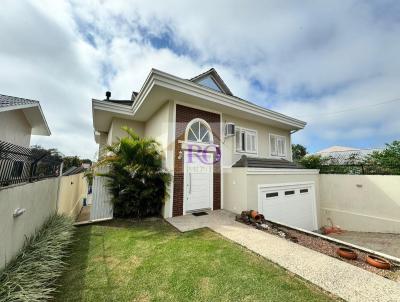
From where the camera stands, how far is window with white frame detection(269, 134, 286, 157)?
10.9 m

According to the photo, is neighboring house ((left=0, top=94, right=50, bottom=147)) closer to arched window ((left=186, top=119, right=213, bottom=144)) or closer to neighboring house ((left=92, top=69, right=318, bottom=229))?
neighboring house ((left=92, top=69, right=318, bottom=229))

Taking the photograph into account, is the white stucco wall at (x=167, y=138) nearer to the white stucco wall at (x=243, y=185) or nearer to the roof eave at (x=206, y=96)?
the roof eave at (x=206, y=96)

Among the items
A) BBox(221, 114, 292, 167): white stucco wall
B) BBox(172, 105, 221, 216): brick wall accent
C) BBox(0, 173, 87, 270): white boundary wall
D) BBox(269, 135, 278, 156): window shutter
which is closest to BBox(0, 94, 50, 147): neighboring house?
BBox(0, 173, 87, 270): white boundary wall

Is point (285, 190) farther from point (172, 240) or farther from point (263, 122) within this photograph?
point (172, 240)

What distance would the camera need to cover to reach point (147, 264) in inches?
138

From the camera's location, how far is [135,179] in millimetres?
6621

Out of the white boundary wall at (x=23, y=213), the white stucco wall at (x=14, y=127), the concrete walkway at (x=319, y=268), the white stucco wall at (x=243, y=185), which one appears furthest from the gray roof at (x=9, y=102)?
the white stucco wall at (x=243, y=185)

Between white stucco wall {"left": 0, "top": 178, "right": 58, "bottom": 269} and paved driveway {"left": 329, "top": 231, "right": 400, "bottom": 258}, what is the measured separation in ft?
34.3

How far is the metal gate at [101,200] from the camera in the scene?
6.46 m

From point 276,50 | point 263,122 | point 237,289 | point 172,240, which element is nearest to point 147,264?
point 172,240

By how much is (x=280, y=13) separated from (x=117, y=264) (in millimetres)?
8280

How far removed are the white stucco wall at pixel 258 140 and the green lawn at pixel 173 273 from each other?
14.6 feet

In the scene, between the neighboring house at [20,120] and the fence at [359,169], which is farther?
the fence at [359,169]

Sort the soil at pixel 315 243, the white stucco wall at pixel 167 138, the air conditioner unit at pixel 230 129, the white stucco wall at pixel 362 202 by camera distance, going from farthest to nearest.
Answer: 1. the white stucco wall at pixel 362 202
2. the air conditioner unit at pixel 230 129
3. the white stucco wall at pixel 167 138
4. the soil at pixel 315 243
